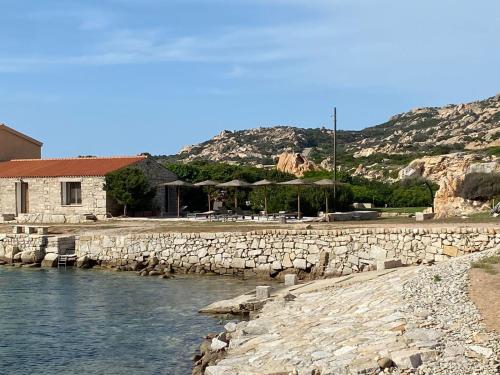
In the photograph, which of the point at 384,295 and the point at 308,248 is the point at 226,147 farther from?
the point at 384,295

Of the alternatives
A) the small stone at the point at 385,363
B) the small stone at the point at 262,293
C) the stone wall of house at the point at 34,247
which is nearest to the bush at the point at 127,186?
the stone wall of house at the point at 34,247

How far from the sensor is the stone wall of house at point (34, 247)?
1275 inches

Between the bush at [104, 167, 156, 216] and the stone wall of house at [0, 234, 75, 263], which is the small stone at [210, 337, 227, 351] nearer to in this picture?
the stone wall of house at [0, 234, 75, 263]

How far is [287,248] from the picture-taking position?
26.0 meters

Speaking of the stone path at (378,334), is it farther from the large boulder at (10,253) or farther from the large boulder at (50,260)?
the large boulder at (10,253)

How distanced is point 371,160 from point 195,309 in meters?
67.2

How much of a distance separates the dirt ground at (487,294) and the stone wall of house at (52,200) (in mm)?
30708

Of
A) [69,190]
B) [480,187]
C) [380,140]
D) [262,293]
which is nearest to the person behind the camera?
[262,293]

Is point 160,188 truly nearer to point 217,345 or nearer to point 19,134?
point 19,134

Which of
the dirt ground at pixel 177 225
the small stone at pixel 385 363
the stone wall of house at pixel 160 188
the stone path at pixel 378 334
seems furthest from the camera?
the stone wall of house at pixel 160 188

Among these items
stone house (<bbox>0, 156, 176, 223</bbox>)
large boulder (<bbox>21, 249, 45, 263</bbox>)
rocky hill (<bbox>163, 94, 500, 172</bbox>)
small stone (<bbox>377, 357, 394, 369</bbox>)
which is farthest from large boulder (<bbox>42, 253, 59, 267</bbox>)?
rocky hill (<bbox>163, 94, 500, 172</bbox>)

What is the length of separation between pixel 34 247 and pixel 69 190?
37.4ft

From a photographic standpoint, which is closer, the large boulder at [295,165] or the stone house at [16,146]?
the stone house at [16,146]

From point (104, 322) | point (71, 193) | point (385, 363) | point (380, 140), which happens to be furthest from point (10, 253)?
point (380, 140)
